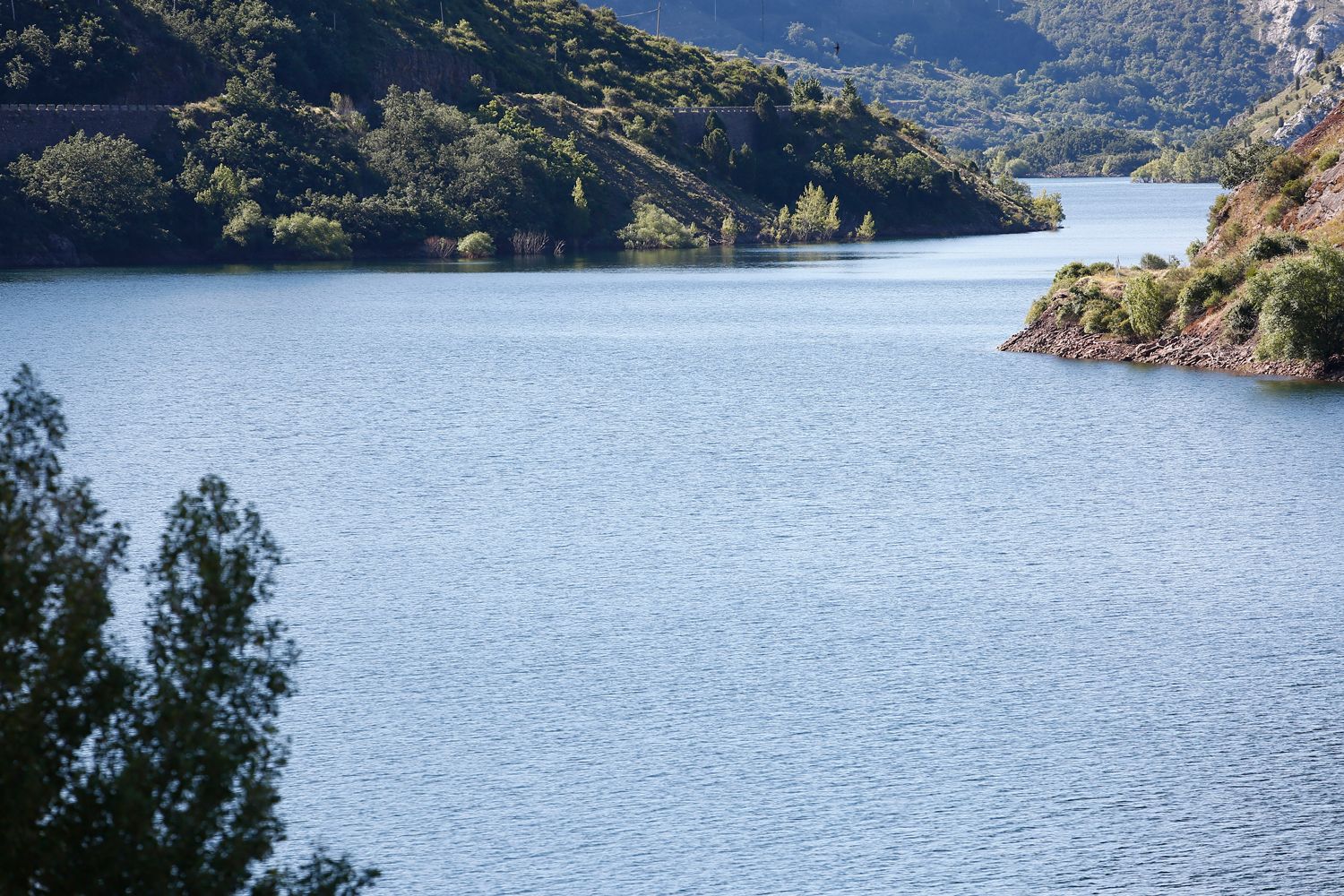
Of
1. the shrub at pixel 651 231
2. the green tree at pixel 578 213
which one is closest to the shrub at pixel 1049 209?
the shrub at pixel 651 231

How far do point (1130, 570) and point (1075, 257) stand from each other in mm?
88429

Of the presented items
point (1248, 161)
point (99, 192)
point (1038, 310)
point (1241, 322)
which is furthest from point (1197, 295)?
point (99, 192)

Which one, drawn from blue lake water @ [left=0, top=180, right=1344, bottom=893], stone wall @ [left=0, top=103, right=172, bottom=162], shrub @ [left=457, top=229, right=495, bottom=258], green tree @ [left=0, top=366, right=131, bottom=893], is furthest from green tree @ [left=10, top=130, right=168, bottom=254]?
green tree @ [left=0, top=366, right=131, bottom=893]

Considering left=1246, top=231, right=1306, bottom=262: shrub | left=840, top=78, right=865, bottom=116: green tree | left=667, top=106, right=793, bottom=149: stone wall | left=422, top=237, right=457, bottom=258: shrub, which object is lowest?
left=1246, top=231, right=1306, bottom=262: shrub

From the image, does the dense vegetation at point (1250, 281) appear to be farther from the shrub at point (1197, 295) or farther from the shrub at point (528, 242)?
the shrub at point (528, 242)

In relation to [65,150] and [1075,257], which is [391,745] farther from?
[65,150]

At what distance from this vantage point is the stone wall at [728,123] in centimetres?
17625

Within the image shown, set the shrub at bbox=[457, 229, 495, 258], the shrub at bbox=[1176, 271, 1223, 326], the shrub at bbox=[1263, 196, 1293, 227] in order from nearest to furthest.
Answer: the shrub at bbox=[1176, 271, 1223, 326] → the shrub at bbox=[1263, 196, 1293, 227] → the shrub at bbox=[457, 229, 495, 258]

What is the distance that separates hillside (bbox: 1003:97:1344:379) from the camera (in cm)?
5775

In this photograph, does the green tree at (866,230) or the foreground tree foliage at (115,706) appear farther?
the green tree at (866,230)

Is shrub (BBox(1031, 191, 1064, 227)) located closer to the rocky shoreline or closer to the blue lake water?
the rocky shoreline

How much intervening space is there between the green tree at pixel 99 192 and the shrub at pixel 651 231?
44.0 m

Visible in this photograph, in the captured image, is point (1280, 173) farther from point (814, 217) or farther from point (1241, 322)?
point (814, 217)

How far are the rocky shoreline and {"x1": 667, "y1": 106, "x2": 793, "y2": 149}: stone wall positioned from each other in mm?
108908
